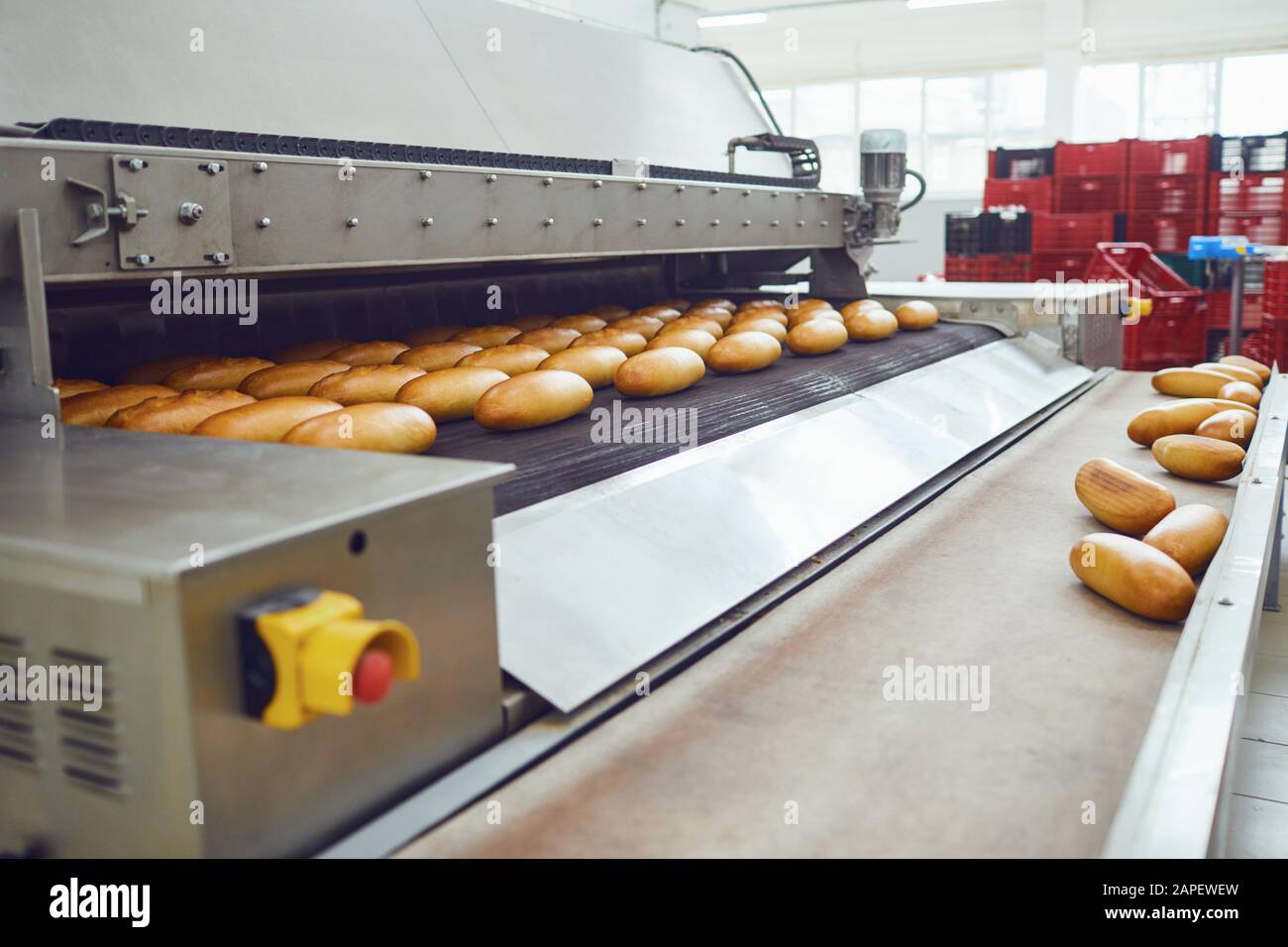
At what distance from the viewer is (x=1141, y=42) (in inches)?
400

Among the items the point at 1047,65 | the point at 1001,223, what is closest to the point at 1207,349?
the point at 1001,223

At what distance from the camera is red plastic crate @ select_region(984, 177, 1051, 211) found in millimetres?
7363

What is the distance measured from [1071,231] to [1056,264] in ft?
0.90

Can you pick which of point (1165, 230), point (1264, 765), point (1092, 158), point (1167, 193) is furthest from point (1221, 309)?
point (1264, 765)

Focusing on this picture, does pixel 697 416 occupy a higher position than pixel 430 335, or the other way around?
pixel 430 335

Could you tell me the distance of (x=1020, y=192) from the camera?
24.6 ft

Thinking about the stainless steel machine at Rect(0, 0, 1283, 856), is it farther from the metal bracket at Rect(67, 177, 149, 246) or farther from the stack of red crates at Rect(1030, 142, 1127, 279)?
the stack of red crates at Rect(1030, 142, 1127, 279)

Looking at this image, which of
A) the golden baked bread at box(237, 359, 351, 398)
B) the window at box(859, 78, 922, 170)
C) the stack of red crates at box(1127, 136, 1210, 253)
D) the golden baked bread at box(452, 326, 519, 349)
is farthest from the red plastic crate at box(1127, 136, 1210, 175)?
the golden baked bread at box(237, 359, 351, 398)

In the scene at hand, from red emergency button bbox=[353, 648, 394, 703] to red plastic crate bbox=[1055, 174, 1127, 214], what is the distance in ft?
24.5

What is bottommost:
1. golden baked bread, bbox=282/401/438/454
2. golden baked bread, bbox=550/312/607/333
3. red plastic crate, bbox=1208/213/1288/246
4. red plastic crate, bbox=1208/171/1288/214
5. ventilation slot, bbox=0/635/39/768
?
ventilation slot, bbox=0/635/39/768

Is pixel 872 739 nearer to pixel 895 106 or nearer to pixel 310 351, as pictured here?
pixel 310 351

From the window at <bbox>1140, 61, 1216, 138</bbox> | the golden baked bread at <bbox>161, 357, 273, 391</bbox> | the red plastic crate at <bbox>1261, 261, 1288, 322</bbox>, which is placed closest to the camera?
the golden baked bread at <bbox>161, 357, 273, 391</bbox>

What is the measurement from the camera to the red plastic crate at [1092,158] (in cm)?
705

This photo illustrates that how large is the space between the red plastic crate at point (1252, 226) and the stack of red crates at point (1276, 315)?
1.54 metres
